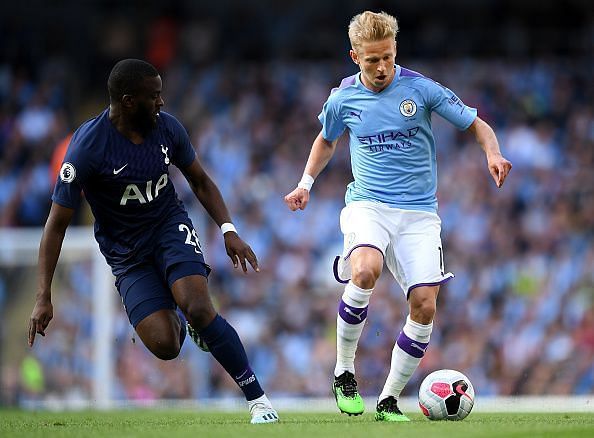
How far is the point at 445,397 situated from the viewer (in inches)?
320

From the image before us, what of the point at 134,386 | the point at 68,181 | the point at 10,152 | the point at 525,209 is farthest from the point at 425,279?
the point at 10,152

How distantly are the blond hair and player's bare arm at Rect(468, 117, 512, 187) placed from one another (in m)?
0.82

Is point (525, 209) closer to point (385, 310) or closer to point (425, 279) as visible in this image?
point (385, 310)

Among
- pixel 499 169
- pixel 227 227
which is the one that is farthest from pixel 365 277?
pixel 499 169

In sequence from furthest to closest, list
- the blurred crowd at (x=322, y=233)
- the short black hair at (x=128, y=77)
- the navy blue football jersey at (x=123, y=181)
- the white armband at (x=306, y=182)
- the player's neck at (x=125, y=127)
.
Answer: the blurred crowd at (x=322, y=233), the white armband at (x=306, y=182), the player's neck at (x=125, y=127), the navy blue football jersey at (x=123, y=181), the short black hair at (x=128, y=77)

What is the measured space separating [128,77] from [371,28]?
1.59 m

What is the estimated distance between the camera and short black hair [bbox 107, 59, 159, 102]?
7.64m

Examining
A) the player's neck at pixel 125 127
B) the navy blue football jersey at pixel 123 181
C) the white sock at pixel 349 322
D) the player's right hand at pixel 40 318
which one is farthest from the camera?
the white sock at pixel 349 322

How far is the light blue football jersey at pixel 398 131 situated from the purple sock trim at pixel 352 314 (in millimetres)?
749

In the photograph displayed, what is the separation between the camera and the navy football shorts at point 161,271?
25.9 feet

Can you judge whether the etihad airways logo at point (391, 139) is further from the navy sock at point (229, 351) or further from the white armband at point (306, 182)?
the navy sock at point (229, 351)

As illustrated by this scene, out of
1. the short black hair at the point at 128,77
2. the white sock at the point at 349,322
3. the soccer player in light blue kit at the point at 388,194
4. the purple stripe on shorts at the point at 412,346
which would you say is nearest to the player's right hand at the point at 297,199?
the soccer player in light blue kit at the point at 388,194

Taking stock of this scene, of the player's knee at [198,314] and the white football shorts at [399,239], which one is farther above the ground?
the white football shorts at [399,239]

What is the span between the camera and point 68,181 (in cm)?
766
